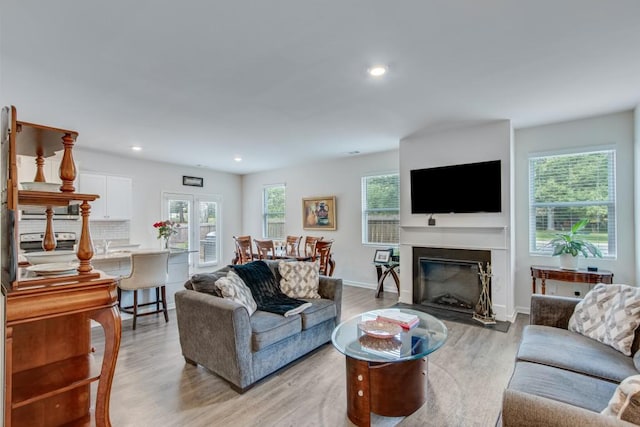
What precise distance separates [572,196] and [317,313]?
3679mm

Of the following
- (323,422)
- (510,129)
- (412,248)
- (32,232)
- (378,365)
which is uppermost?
(510,129)

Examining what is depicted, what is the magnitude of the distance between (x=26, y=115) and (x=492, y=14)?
481cm

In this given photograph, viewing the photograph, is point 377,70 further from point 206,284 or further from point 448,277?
point 448,277

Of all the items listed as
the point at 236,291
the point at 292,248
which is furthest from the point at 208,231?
the point at 236,291

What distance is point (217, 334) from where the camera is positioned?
248cm

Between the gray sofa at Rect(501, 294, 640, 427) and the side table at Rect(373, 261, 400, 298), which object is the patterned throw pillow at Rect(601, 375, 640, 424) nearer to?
the gray sofa at Rect(501, 294, 640, 427)

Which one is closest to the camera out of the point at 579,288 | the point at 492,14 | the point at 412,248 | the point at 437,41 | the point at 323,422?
the point at 492,14

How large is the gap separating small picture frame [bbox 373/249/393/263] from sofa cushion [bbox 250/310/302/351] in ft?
9.63

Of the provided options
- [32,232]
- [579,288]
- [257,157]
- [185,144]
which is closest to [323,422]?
[579,288]

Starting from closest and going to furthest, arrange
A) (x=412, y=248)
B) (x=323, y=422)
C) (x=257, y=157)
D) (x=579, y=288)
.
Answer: (x=323, y=422)
(x=579, y=288)
(x=412, y=248)
(x=257, y=157)

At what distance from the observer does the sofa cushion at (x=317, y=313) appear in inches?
114

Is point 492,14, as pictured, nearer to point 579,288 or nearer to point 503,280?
point 503,280

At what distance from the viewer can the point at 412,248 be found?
15.8 ft

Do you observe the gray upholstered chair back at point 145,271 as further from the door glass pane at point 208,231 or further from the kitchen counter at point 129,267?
the door glass pane at point 208,231
